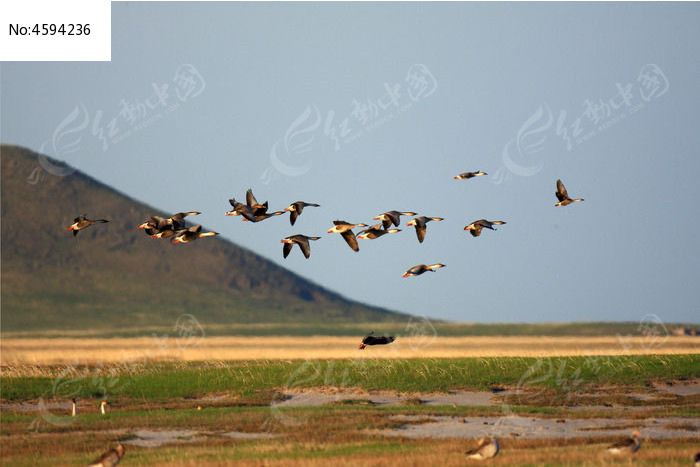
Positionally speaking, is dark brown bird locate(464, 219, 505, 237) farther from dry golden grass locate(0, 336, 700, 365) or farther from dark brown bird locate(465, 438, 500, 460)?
dry golden grass locate(0, 336, 700, 365)

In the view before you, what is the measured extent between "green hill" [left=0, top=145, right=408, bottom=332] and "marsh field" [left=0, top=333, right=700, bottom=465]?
70.9 m

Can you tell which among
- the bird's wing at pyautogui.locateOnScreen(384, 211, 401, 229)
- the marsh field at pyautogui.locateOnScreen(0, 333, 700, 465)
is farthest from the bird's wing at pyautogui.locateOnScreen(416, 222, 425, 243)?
the marsh field at pyautogui.locateOnScreen(0, 333, 700, 465)

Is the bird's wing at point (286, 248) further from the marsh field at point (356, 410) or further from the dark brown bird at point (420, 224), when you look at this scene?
the marsh field at point (356, 410)

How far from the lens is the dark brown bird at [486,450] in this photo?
27438 mm

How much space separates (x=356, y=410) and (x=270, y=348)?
166 ft

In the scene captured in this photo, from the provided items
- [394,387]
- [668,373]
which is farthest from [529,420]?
[668,373]

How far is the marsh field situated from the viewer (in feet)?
100

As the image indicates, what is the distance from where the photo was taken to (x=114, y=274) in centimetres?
14038

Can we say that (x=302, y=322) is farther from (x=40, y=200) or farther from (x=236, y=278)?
(x=40, y=200)

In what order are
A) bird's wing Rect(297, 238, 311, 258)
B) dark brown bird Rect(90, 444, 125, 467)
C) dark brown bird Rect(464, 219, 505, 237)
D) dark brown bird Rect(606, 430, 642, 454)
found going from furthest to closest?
dark brown bird Rect(464, 219, 505, 237), bird's wing Rect(297, 238, 311, 258), dark brown bird Rect(606, 430, 642, 454), dark brown bird Rect(90, 444, 125, 467)

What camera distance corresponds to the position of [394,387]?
46.4 m

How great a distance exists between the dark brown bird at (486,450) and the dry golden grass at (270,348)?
29614 millimetres

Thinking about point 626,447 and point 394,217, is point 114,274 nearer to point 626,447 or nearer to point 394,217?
point 394,217

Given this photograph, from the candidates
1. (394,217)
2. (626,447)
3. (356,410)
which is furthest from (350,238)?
(356,410)
